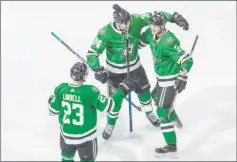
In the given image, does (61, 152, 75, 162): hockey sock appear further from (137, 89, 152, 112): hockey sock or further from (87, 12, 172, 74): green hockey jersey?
(137, 89, 152, 112): hockey sock

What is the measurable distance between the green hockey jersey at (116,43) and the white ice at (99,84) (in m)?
0.99

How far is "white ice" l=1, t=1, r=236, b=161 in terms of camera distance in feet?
21.7

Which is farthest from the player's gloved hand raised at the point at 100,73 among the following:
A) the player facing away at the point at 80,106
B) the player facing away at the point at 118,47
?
the player facing away at the point at 80,106

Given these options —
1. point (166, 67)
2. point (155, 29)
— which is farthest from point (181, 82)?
point (155, 29)

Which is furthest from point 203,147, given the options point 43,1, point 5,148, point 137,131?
point 43,1

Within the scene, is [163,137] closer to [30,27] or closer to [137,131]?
[137,131]

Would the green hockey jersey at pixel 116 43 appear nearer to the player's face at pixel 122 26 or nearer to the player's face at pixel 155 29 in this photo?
the player's face at pixel 122 26

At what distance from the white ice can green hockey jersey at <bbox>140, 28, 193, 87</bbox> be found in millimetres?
927

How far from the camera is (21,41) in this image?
8.91 meters

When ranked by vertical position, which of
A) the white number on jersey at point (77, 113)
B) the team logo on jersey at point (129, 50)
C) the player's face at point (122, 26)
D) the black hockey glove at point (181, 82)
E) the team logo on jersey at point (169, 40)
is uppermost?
the player's face at point (122, 26)

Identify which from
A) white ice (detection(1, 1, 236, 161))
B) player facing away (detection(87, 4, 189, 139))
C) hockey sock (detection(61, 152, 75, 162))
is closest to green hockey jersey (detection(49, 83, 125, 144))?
hockey sock (detection(61, 152, 75, 162))

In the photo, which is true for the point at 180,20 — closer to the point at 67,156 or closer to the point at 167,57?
the point at 167,57

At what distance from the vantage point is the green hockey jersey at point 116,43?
611 centimetres

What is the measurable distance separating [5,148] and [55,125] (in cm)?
63
